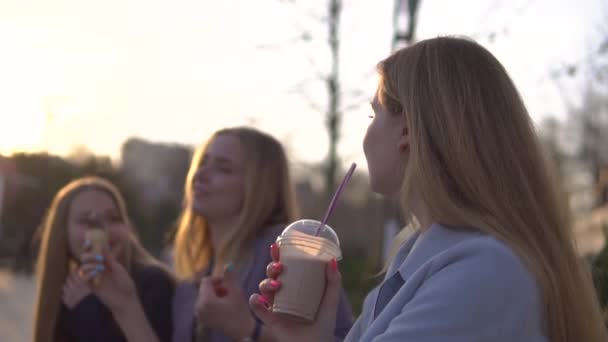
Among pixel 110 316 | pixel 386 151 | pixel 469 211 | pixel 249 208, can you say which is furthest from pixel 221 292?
pixel 469 211

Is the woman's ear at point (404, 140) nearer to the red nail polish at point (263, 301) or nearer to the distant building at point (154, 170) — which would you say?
the red nail polish at point (263, 301)

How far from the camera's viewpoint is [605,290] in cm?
526

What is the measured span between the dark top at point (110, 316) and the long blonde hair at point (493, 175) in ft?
7.86

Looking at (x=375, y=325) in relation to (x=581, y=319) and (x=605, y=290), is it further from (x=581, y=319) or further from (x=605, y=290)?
(x=605, y=290)

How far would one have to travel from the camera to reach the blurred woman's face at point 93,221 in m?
4.76

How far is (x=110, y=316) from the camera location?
452cm

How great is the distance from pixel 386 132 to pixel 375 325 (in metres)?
0.55

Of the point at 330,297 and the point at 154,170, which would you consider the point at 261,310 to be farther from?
the point at 154,170

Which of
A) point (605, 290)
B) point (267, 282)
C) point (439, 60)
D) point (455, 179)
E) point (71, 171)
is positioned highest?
point (439, 60)

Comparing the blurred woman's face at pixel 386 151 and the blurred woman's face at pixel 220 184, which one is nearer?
the blurred woman's face at pixel 386 151

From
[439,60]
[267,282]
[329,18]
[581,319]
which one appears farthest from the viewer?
[329,18]

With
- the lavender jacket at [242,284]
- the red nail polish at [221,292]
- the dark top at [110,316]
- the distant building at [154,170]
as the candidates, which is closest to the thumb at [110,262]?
the dark top at [110,316]

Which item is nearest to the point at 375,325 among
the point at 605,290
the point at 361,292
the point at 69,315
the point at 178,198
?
the point at 69,315

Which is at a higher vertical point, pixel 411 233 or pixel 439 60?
pixel 439 60
